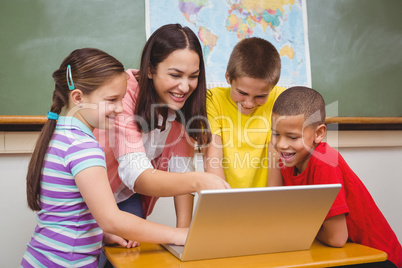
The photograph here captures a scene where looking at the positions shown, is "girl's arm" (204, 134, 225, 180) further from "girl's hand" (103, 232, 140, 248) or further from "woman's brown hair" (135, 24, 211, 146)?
"girl's hand" (103, 232, 140, 248)

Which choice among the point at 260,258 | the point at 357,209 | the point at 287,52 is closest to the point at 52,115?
the point at 260,258

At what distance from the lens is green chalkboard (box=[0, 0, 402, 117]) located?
153 cm

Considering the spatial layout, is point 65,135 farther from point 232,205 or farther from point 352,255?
point 352,255

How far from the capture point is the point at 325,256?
2.90 feet

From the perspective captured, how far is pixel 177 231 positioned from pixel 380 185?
1662 millimetres

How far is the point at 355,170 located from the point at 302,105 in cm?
112

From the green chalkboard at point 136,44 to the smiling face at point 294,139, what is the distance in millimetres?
810

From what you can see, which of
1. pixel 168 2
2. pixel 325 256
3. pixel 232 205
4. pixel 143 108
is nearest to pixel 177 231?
pixel 232 205

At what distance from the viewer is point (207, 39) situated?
183 centimetres

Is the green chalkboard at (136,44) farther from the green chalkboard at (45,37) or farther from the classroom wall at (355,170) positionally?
the classroom wall at (355,170)

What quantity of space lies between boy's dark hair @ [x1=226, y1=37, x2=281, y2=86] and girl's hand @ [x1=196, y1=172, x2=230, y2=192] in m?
0.48

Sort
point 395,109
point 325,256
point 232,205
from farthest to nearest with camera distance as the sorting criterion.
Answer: point 395,109, point 325,256, point 232,205

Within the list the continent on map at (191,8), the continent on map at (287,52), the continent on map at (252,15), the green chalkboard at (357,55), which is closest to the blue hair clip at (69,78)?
the continent on map at (191,8)

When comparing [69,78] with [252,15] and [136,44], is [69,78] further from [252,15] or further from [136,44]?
[252,15]
